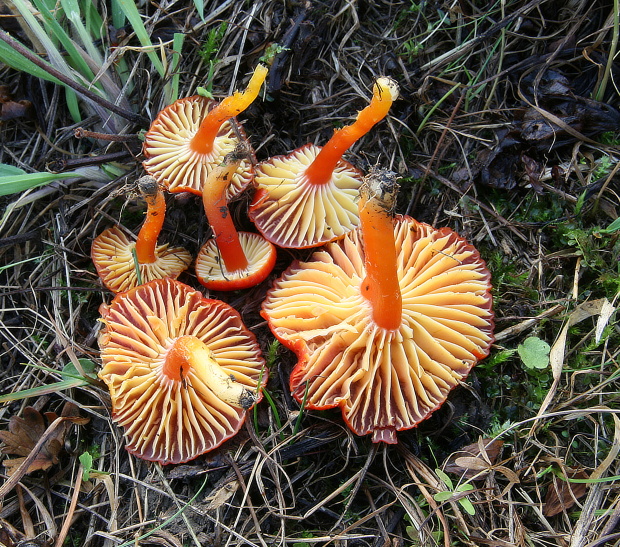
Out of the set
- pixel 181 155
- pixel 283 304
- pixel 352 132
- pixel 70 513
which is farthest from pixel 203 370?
pixel 352 132

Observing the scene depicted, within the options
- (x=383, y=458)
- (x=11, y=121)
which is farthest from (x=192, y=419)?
(x=11, y=121)

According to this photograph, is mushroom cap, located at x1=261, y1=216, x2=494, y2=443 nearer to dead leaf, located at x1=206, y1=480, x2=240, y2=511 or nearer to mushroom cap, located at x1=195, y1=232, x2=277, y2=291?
mushroom cap, located at x1=195, y1=232, x2=277, y2=291

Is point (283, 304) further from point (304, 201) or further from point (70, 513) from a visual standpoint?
point (70, 513)

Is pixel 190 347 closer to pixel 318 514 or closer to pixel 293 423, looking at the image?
pixel 293 423

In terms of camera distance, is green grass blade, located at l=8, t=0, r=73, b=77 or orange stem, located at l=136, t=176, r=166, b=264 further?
green grass blade, located at l=8, t=0, r=73, b=77

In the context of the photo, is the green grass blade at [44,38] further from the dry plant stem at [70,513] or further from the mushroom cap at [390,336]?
the dry plant stem at [70,513]

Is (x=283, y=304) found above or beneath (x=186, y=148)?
beneath

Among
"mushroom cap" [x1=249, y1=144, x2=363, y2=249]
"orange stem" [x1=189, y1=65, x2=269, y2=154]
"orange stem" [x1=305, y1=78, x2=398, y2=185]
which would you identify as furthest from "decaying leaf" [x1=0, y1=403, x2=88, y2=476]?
"orange stem" [x1=305, y1=78, x2=398, y2=185]

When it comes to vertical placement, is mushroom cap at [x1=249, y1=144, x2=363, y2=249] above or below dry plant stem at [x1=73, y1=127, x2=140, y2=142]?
below
